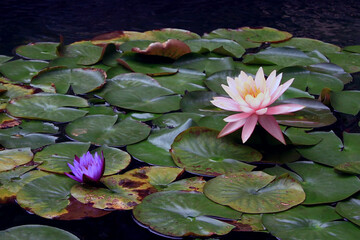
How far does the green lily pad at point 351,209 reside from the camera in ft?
3.45

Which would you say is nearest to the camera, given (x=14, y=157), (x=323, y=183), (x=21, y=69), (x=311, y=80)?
(x=323, y=183)

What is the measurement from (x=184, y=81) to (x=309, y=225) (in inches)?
39.7

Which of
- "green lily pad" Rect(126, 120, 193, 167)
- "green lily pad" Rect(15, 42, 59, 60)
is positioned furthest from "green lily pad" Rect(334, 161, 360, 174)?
"green lily pad" Rect(15, 42, 59, 60)

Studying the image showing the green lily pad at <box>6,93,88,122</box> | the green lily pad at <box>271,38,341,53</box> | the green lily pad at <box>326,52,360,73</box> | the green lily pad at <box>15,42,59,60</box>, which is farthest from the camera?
the green lily pad at <box>271,38,341,53</box>

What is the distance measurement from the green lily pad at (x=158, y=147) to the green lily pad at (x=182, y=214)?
0.20 m

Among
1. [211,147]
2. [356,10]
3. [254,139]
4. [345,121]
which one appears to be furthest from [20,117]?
[356,10]

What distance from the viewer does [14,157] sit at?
4.34 ft

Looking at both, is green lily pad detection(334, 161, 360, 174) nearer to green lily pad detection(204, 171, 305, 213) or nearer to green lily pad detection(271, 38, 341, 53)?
green lily pad detection(204, 171, 305, 213)

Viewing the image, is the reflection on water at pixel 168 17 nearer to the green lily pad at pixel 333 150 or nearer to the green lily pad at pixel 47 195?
the green lily pad at pixel 333 150

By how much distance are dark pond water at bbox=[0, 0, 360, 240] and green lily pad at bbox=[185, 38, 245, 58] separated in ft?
1.14

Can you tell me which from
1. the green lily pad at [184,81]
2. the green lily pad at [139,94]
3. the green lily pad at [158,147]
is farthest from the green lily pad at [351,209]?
the green lily pad at [184,81]

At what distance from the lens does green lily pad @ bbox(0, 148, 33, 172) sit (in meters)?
1.28

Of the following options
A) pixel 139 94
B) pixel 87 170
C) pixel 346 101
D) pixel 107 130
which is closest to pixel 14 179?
pixel 87 170

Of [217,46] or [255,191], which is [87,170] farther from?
[217,46]
